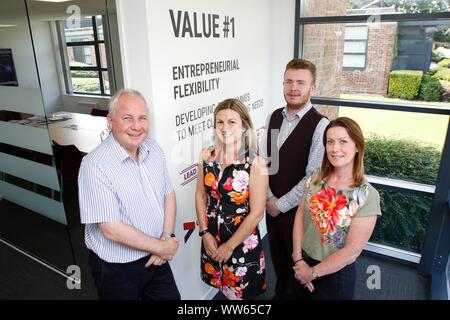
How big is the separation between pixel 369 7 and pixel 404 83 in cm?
74

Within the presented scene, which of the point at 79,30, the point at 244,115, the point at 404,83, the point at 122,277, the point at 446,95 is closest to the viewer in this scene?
the point at 122,277

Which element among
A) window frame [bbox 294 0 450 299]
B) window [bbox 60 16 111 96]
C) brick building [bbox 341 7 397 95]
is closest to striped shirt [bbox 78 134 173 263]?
window frame [bbox 294 0 450 299]

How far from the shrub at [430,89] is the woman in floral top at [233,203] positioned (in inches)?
72.4

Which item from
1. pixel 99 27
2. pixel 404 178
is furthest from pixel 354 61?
pixel 99 27

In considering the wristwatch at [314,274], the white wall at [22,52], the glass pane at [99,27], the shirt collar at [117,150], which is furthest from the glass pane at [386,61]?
the glass pane at [99,27]

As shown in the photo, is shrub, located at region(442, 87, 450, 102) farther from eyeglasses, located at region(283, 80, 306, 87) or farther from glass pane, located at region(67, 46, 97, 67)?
glass pane, located at region(67, 46, 97, 67)

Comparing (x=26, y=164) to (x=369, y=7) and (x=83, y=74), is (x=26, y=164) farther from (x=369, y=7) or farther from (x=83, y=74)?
(x=83, y=74)

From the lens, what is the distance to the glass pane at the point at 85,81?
7195mm

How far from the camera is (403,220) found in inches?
128

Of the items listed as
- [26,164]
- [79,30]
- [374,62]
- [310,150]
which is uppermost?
[79,30]

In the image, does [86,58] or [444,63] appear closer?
[444,63]

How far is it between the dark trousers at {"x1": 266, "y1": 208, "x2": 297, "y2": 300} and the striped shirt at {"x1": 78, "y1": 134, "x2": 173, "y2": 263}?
918mm

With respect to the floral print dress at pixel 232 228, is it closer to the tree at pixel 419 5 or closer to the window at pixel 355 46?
the window at pixel 355 46

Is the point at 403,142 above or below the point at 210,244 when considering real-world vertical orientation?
above
